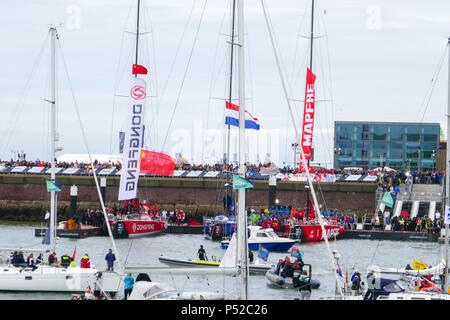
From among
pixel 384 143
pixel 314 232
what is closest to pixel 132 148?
pixel 314 232

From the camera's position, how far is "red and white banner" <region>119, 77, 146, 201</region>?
3700 centimetres

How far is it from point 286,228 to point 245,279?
28300mm

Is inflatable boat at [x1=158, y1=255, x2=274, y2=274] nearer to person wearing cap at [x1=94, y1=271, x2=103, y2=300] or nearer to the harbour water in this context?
the harbour water

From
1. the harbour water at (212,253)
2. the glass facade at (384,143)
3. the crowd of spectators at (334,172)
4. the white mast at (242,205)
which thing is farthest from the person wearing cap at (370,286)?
the glass facade at (384,143)

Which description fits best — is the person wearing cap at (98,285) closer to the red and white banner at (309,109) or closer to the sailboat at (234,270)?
the sailboat at (234,270)

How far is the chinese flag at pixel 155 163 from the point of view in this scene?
47.2 meters

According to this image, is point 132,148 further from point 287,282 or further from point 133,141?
point 287,282

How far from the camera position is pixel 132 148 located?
3709 centimetres

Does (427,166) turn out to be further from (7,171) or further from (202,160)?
(7,171)

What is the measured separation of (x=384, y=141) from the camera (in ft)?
355

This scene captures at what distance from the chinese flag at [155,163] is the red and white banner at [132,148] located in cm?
863

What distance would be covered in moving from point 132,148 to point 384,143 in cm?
7533
